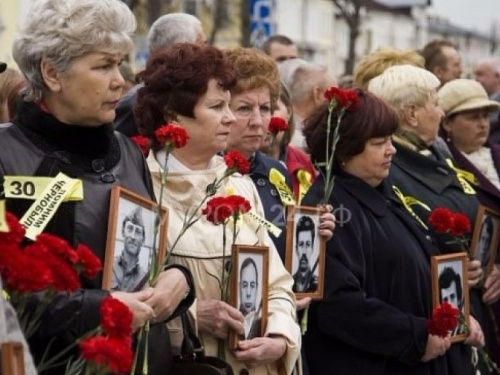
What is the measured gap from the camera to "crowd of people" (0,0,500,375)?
467cm

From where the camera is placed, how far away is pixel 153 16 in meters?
19.9

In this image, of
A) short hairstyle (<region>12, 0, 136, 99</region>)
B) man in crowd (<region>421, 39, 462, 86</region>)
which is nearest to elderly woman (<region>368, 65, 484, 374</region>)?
short hairstyle (<region>12, 0, 136, 99</region>)

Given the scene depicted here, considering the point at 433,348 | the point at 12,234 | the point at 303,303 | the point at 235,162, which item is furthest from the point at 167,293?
the point at 433,348

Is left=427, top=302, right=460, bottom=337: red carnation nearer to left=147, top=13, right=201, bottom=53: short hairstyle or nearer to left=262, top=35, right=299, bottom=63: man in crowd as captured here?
left=147, top=13, right=201, bottom=53: short hairstyle

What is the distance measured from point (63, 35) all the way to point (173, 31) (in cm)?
351

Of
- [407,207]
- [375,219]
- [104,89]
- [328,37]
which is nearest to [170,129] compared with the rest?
[104,89]

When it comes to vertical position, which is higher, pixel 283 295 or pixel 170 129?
pixel 170 129

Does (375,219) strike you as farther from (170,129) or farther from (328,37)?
(328,37)

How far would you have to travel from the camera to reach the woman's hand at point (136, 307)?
4.44 metres

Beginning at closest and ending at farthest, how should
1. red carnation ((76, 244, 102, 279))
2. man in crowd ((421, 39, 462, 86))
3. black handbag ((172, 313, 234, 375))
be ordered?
red carnation ((76, 244, 102, 279)) → black handbag ((172, 313, 234, 375)) → man in crowd ((421, 39, 462, 86))

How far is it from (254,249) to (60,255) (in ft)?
4.84

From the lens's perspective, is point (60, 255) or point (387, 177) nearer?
point (60, 255)

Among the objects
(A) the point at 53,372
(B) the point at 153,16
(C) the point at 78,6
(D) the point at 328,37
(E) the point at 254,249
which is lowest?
(A) the point at 53,372

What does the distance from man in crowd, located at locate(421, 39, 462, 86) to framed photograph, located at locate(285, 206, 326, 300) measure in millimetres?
5383
